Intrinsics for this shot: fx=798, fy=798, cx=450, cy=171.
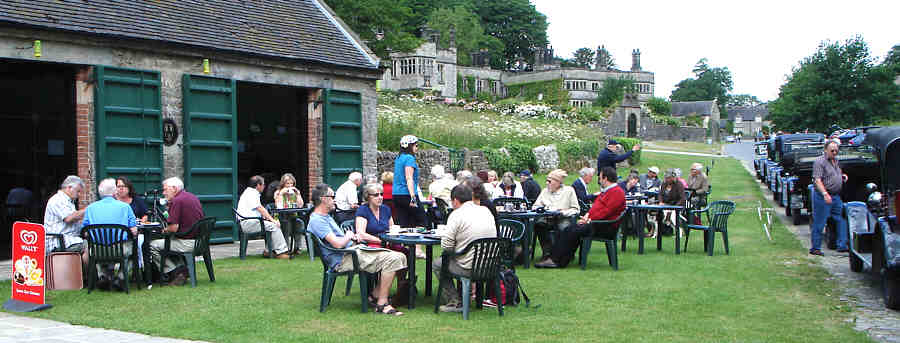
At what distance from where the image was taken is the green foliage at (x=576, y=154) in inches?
1297

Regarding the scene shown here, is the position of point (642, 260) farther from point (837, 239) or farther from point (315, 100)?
point (315, 100)

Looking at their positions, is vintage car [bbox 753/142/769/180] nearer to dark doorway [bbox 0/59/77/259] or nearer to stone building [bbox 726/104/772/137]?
dark doorway [bbox 0/59/77/259]

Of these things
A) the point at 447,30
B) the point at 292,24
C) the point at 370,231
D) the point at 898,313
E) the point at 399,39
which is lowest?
the point at 898,313

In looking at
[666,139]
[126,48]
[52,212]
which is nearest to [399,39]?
[666,139]

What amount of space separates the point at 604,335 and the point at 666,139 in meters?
77.5

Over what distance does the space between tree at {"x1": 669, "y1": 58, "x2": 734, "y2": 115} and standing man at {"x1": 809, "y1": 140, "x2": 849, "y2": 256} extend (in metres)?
120

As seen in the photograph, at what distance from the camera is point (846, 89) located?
132ft

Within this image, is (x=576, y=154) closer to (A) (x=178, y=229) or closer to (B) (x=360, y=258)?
(A) (x=178, y=229)

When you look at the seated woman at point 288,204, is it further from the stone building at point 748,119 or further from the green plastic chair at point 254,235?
the stone building at point 748,119

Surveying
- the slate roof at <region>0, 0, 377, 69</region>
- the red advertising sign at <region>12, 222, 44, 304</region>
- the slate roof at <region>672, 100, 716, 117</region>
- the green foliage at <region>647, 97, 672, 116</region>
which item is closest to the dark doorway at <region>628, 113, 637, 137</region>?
the green foliage at <region>647, 97, 672, 116</region>

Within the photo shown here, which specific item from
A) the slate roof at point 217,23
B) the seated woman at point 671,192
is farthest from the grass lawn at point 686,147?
the seated woman at point 671,192

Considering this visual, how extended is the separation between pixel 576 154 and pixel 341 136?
1859 centimetres

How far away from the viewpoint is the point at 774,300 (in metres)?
8.49

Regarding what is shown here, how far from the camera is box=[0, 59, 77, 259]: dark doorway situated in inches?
582
